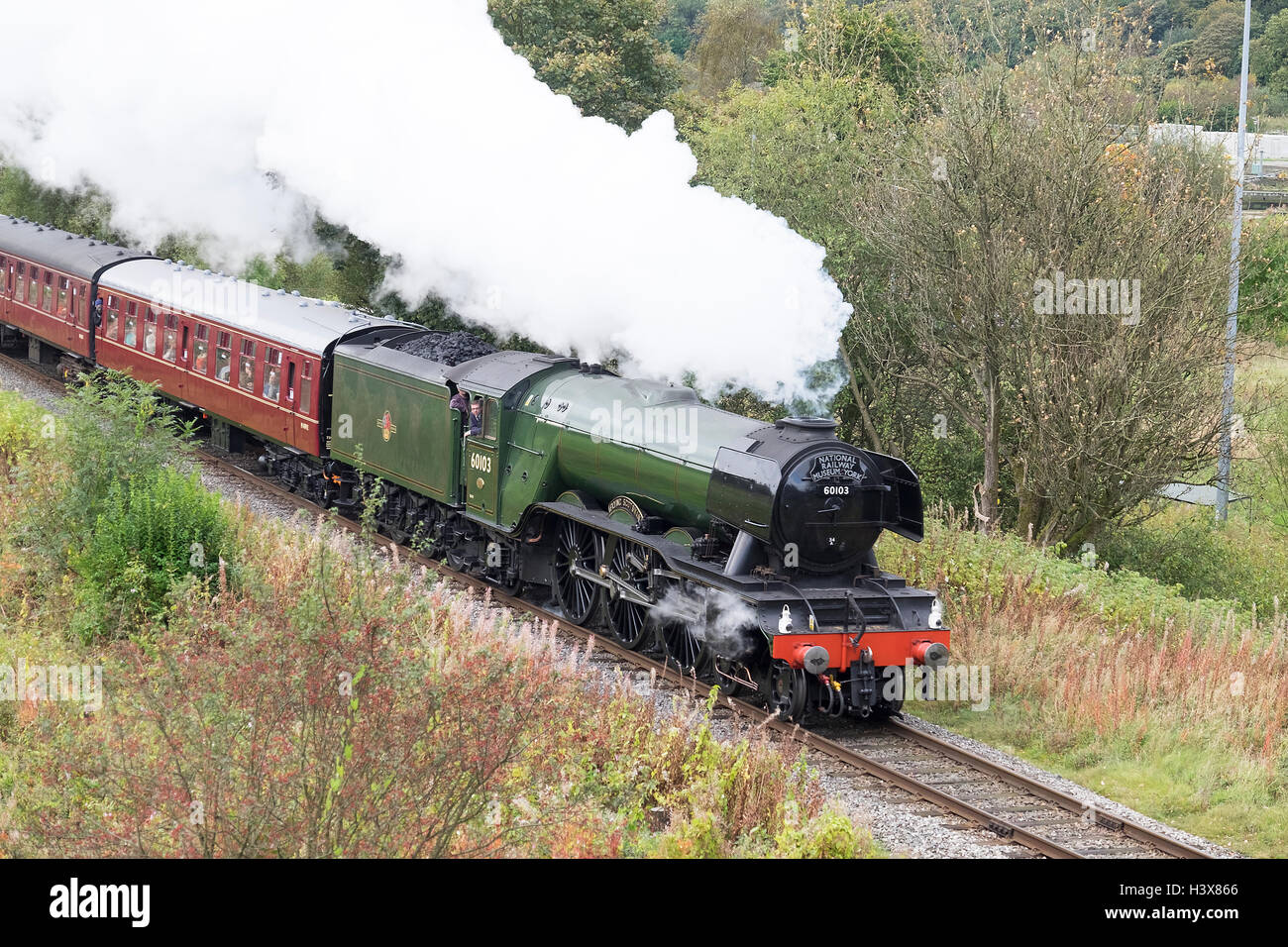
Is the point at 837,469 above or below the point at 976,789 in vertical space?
above

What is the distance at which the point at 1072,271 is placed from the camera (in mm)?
18594

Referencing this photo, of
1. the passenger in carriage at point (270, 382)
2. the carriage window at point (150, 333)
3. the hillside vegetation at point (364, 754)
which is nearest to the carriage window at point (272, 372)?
the passenger in carriage at point (270, 382)

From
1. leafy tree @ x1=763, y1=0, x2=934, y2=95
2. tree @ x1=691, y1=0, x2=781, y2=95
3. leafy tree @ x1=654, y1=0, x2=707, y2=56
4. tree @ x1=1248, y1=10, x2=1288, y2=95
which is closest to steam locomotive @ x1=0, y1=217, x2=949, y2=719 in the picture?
leafy tree @ x1=763, y1=0, x2=934, y2=95

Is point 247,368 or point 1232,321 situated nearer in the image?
point 1232,321

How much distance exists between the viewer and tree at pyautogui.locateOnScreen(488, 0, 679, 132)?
30062 mm

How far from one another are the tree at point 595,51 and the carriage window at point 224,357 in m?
12.4

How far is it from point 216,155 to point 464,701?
21614 millimetres

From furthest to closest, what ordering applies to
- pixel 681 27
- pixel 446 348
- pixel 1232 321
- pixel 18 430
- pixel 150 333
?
pixel 681 27 → pixel 150 333 → pixel 1232 321 → pixel 18 430 → pixel 446 348

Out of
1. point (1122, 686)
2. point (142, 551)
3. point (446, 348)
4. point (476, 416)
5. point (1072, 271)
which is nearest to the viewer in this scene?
point (1122, 686)

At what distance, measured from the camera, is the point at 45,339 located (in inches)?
1013

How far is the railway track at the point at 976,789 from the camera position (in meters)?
9.14

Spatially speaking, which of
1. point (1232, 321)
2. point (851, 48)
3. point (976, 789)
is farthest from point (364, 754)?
point (851, 48)

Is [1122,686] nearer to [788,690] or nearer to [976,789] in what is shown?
[976,789]

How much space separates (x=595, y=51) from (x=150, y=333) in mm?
14054
